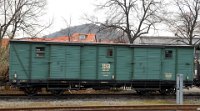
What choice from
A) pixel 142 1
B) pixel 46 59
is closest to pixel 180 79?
pixel 46 59

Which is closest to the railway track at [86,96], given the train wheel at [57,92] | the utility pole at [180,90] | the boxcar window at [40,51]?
the train wheel at [57,92]

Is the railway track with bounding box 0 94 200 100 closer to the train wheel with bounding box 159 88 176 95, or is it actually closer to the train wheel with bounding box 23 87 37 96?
the train wheel with bounding box 23 87 37 96

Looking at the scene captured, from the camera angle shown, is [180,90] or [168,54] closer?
[180,90]

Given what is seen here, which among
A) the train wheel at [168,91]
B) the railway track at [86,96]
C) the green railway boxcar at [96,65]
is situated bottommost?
the railway track at [86,96]

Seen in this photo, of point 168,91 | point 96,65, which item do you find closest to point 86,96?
point 96,65

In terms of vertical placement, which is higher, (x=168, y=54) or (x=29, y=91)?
(x=168, y=54)

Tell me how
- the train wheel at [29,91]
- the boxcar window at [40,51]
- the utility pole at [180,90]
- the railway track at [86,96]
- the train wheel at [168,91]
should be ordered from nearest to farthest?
the utility pole at [180,90]
the railway track at [86,96]
the boxcar window at [40,51]
the train wheel at [29,91]
the train wheel at [168,91]

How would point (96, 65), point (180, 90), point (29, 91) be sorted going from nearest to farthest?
1. point (180, 90)
2. point (29, 91)
3. point (96, 65)

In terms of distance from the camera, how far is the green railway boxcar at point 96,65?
64.2 ft

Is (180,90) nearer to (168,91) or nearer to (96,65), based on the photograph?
(168,91)

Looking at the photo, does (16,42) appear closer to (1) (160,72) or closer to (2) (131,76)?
(2) (131,76)

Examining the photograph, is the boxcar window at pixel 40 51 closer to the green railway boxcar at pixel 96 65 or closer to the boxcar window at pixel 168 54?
the green railway boxcar at pixel 96 65

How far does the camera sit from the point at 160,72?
21.4 m

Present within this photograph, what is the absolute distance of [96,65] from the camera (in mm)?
20453
